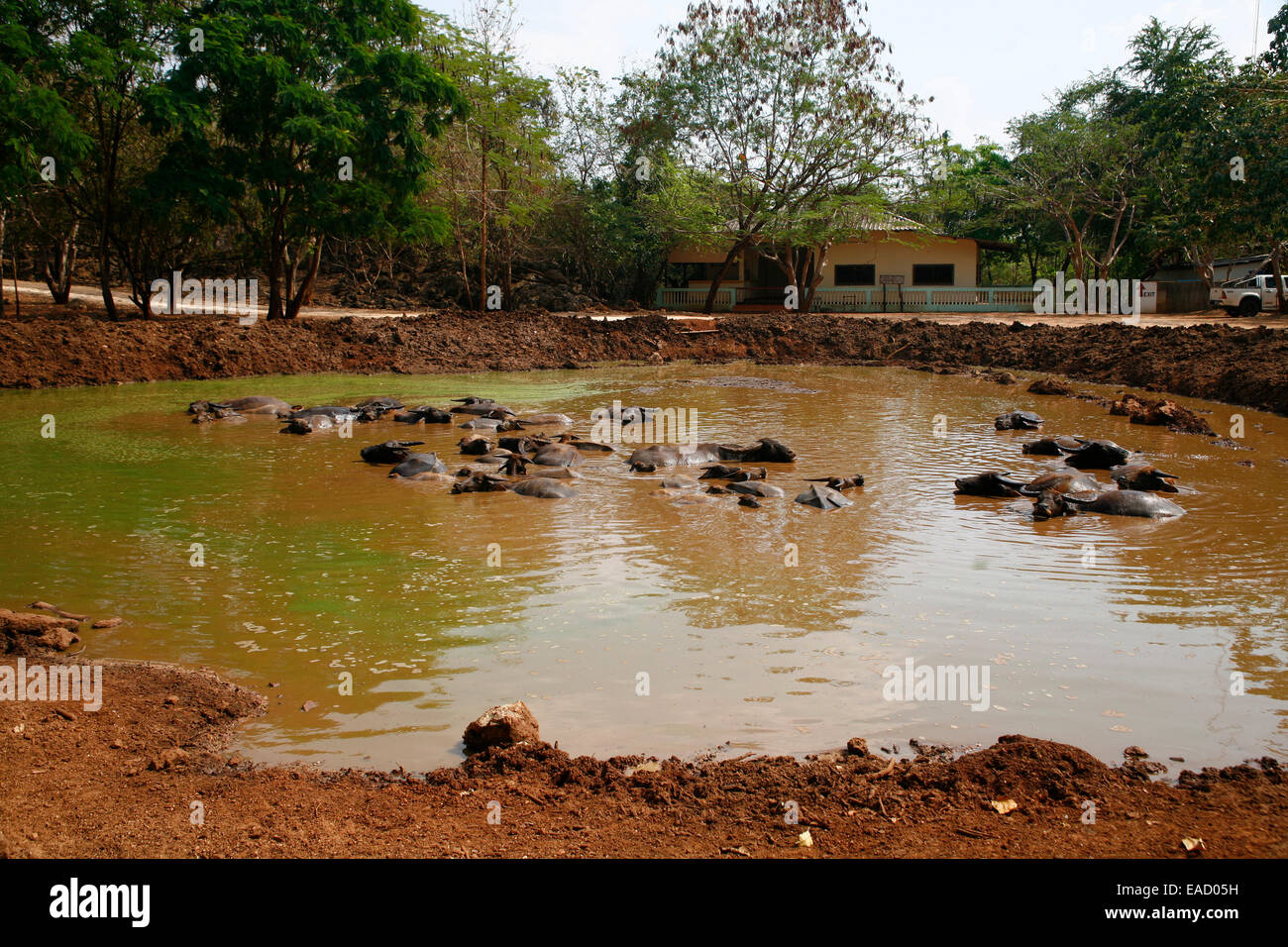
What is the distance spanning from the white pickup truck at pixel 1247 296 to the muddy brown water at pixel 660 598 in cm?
1847

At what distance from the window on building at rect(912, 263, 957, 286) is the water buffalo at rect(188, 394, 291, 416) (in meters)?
26.7

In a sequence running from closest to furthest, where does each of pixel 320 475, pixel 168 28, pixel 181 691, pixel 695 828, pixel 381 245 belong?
pixel 695 828 < pixel 181 691 < pixel 320 475 < pixel 168 28 < pixel 381 245

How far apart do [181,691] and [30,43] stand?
18.6 meters

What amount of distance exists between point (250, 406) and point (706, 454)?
737 cm

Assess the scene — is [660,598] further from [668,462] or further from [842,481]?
[668,462]

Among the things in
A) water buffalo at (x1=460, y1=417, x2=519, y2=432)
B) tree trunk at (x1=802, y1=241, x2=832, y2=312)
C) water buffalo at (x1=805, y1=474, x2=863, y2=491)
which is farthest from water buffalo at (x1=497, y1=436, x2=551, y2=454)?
tree trunk at (x1=802, y1=241, x2=832, y2=312)

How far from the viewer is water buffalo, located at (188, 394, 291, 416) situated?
14.0m

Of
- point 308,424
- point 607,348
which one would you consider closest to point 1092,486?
point 308,424

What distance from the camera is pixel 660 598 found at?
6.25 metres

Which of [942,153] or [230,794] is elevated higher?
[942,153]

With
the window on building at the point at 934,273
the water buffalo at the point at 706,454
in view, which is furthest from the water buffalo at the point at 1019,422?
the window on building at the point at 934,273

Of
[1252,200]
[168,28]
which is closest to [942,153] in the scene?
[1252,200]
